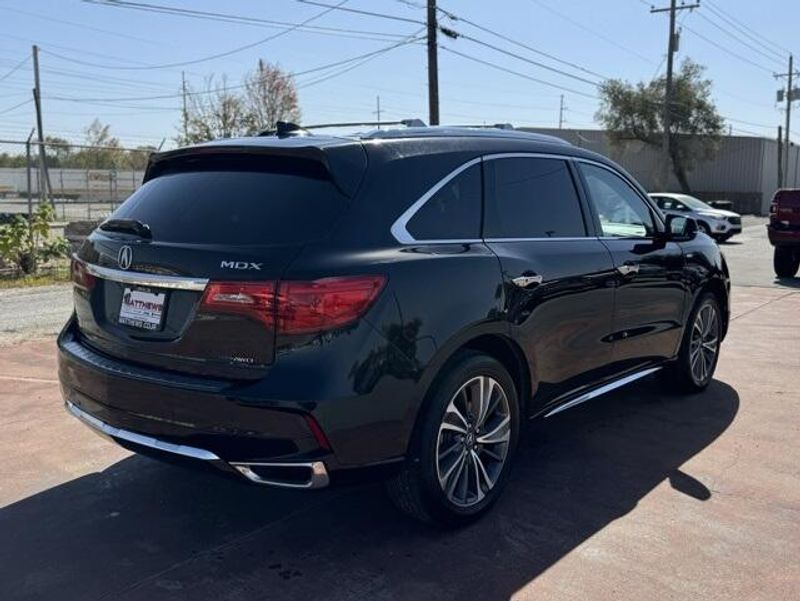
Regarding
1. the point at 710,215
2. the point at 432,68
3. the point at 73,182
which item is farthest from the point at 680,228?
the point at 73,182

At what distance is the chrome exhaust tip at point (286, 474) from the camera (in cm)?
312

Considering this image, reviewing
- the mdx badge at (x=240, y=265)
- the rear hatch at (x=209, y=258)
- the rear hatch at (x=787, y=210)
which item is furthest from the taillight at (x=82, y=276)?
the rear hatch at (x=787, y=210)

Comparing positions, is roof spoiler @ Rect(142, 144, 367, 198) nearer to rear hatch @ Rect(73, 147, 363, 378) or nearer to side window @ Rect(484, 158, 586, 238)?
rear hatch @ Rect(73, 147, 363, 378)

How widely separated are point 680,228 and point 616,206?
2.68ft

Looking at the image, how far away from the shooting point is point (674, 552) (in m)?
3.55

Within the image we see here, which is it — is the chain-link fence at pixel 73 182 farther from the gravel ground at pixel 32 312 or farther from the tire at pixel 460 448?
the tire at pixel 460 448

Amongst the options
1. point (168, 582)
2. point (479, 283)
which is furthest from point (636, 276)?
point (168, 582)

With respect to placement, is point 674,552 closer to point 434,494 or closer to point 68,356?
point 434,494

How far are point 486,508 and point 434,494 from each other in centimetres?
45

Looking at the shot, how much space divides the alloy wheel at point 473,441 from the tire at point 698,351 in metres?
2.50

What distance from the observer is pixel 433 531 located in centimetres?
373

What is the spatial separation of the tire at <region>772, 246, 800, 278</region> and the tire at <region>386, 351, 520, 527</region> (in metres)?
12.5

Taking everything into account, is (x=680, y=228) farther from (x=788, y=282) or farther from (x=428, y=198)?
(x=788, y=282)

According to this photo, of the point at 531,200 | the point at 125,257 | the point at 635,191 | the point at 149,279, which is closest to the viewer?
the point at 149,279
